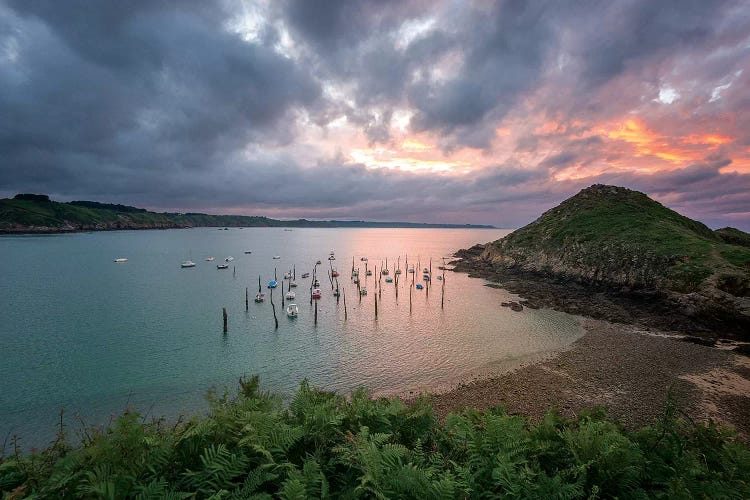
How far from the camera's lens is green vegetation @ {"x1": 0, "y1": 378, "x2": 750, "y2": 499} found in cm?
416

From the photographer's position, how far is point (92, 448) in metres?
4.67

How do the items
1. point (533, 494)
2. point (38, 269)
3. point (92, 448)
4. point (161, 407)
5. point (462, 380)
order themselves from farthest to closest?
point (38, 269) < point (462, 380) < point (161, 407) < point (92, 448) < point (533, 494)

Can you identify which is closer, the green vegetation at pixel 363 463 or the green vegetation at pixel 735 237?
the green vegetation at pixel 363 463

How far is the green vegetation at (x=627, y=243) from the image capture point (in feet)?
141

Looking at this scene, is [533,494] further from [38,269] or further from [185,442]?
[38,269]

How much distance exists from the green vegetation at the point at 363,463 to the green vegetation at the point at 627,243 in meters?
48.9

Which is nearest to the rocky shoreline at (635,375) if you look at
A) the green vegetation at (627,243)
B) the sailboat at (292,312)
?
the green vegetation at (627,243)

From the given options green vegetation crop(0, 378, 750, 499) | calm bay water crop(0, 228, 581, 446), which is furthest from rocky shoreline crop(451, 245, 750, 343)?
green vegetation crop(0, 378, 750, 499)

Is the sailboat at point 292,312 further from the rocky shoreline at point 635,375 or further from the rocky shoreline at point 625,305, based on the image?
the rocky shoreline at point 625,305

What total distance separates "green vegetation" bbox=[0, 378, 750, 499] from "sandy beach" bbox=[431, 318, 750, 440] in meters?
13.9

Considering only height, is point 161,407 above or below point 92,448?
below

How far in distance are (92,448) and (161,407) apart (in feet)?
67.4

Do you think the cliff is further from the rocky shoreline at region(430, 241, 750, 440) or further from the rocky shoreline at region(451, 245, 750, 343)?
the rocky shoreline at region(430, 241, 750, 440)

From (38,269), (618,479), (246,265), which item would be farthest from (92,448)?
(38,269)
